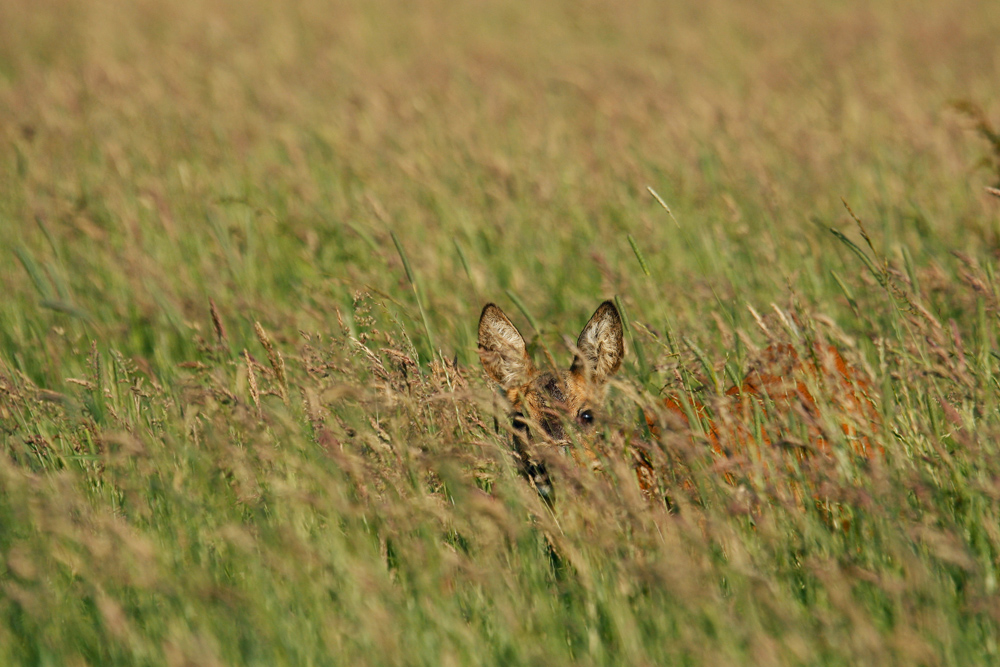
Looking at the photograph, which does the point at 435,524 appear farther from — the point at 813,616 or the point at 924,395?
the point at 924,395

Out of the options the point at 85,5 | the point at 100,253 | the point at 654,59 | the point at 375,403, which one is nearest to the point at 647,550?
the point at 375,403

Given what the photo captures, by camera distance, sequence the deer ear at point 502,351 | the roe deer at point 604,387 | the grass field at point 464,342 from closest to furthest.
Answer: the grass field at point 464,342, the roe deer at point 604,387, the deer ear at point 502,351

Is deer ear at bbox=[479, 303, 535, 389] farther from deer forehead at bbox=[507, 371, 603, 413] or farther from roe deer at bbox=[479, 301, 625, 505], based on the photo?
deer forehead at bbox=[507, 371, 603, 413]

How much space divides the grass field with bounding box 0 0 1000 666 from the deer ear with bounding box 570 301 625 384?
16 centimetres

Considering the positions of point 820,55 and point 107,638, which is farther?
point 820,55

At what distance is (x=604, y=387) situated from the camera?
3922 millimetres

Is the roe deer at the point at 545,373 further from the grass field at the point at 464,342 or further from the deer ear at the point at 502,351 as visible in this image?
the grass field at the point at 464,342

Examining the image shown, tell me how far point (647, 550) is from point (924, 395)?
1.36 meters

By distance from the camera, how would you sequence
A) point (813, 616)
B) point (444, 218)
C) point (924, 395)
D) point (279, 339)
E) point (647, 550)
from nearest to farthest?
point (813, 616) < point (647, 550) < point (924, 395) < point (279, 339) < point (444, 218)

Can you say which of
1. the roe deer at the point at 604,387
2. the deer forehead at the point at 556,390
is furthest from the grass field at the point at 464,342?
the deer forehead at the point at 556,390

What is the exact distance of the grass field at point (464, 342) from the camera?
2613 millimetres

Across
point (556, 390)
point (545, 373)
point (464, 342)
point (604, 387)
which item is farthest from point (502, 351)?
point (604, 387)

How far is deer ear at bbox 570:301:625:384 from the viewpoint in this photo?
405 cm

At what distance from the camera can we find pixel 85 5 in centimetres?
1599
